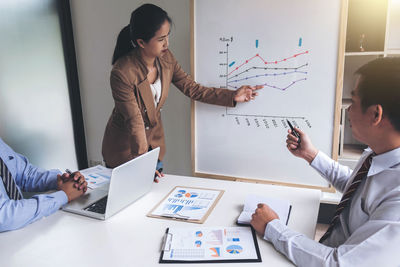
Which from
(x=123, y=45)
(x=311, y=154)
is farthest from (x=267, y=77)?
(x=123, y=45)

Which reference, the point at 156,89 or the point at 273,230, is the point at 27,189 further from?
the point at 273,230

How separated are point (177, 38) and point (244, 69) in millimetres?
716

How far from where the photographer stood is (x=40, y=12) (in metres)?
2.54

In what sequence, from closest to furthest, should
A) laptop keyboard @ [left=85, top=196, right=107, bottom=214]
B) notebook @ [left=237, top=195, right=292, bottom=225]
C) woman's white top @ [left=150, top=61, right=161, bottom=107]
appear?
1. notebook @ [left=237, top=195, right=292, bottom=225]
2. laptop keyboard @ [left=85, top=196, right=107, bottom=214]
3. woman's white top @ [left=150, top=61, right=161, bottom=107]

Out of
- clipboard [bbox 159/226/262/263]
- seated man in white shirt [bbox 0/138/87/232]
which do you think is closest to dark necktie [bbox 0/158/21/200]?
seated man in white shirt [bbox 0/138/87/232]

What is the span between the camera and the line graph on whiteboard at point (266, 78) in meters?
1.81

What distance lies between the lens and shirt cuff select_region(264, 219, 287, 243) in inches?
41.1

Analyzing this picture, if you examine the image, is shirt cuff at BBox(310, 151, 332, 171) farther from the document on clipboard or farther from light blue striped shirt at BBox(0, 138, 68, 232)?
light blue striped shirt at BBox(0, 138, 68, 232)

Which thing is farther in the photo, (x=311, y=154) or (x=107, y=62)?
(x=107, y=62)

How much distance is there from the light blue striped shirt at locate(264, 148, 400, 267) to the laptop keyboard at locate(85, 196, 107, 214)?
650 mm

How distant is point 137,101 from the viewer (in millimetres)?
1863

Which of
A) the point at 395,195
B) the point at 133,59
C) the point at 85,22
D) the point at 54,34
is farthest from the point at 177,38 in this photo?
the point at 395,195

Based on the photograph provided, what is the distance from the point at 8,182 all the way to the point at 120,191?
49 cm

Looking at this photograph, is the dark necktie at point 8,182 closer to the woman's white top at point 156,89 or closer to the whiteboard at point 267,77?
the woman's white top at point 156,89
